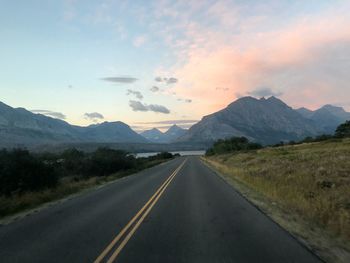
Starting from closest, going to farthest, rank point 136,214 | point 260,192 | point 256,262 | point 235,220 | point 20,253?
point 256,262
point 20,253
point 235,220
point 136,214
point 260,192

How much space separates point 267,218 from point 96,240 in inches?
215

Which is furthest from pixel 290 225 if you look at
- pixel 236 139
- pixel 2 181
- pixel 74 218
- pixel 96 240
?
pixel 236 139

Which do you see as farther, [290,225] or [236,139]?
[236,139]

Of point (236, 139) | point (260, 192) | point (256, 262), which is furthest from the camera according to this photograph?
point (236, 139)

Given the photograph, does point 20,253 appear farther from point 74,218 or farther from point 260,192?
point 260,192

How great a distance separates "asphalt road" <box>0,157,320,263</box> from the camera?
793cm

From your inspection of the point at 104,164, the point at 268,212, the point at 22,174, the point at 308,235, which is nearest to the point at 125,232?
the point at 308,235

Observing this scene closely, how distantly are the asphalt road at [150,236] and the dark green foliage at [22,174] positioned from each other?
7.18 metres

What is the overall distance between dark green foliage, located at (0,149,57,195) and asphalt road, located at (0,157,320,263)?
7177mm

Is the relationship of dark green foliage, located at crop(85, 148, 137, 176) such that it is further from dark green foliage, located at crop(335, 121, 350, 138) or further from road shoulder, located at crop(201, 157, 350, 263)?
dark green foliage, located at crop(335, 121, 350, 138)

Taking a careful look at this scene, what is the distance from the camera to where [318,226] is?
1116 centimetres

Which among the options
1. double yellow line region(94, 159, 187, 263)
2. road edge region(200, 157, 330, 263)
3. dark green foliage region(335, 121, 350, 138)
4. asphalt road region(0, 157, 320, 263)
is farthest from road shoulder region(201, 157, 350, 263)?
dark green foliage region(335, 121, 350, 138)

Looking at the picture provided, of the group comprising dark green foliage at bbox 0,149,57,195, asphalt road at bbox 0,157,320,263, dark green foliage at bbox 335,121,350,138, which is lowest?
asphalt road at bbox 0,157,320,263

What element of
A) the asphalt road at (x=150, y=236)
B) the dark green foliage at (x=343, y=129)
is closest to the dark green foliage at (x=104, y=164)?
the asphalt road at (x=150, y=236)
